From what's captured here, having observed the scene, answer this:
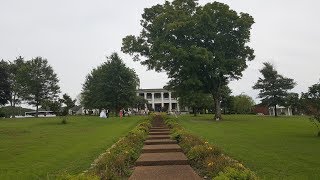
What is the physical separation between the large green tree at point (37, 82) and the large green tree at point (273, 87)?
38.7m

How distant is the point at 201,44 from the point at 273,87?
30.7 m

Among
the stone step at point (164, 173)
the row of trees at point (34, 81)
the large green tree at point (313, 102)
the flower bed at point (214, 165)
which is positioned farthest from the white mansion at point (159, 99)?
the stone step at point (164, 173)

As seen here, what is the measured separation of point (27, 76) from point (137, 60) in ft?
95.3

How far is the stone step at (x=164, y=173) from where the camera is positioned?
9.61m

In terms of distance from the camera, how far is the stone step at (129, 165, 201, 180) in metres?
9.61

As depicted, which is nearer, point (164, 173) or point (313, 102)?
point (164, 173)

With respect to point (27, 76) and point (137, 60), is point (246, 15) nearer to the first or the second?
point (137, 60)

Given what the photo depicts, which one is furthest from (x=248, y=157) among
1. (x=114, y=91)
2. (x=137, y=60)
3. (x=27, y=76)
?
(x=27, y=76)

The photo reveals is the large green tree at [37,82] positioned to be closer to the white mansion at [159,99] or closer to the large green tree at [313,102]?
the large green tree at [313,102]

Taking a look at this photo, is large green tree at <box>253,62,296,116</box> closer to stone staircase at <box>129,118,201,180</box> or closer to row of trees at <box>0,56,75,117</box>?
row of trees at <box>0,56,75,117</box>

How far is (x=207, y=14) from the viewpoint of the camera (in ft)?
150

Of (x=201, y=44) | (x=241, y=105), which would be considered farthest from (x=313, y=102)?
(x=241, y=105)

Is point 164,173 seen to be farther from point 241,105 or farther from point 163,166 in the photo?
point 241,105

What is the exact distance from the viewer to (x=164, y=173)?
10195 millimetres
